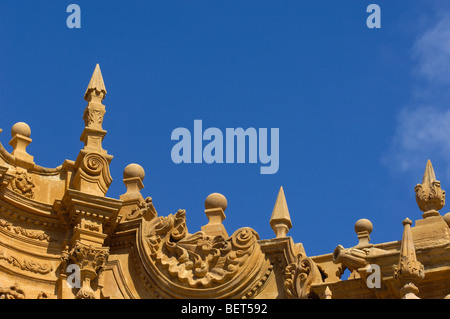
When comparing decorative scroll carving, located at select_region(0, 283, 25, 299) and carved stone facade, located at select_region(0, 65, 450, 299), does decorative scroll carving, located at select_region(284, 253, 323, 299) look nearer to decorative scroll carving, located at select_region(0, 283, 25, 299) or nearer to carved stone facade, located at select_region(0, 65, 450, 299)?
carved stone facade, located at select_region(0, 65, 450, 299)

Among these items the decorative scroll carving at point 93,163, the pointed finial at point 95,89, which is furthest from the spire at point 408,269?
the pointed finial at point 95,89

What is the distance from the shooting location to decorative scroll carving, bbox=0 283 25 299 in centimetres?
3238

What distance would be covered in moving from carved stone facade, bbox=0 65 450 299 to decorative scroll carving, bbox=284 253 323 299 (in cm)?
2

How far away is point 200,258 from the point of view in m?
33.3

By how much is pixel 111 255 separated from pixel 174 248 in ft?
4.73

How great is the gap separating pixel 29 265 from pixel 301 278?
5915 mm

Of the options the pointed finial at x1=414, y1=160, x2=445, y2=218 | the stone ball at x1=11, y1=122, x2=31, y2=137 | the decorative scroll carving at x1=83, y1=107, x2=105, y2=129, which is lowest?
the pointed finial at x1=414, y1=160, x2=445, y2=218

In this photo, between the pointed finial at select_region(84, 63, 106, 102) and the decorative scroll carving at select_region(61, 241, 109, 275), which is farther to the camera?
the pointed finial at select_region(84, 63, 106, 102)

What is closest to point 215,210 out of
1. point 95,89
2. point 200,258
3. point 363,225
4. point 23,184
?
point 200,258

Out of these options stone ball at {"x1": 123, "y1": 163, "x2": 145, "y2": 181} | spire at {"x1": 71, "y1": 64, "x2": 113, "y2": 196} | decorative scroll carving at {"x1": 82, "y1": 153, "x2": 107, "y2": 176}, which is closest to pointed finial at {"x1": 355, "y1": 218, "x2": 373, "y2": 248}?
stone ball at {"x1": 123, "y1": 163, "x2": 145, "y2": 181}

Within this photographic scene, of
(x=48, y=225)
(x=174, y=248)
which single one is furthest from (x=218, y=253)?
(x=48, y=225)

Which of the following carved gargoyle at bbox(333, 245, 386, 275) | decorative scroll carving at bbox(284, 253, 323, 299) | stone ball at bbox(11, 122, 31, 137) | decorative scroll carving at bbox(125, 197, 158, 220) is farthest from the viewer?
stone ball at bbox(11, 122, 31, 137)
